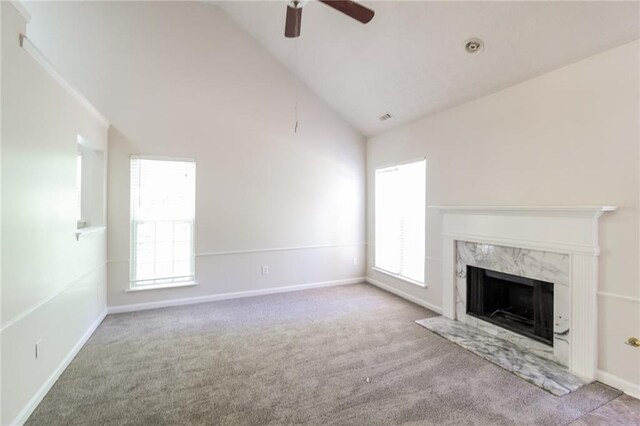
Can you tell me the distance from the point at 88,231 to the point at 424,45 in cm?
405

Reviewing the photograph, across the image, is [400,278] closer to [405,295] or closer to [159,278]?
[405,295]

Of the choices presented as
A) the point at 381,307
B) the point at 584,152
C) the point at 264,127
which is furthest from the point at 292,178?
the point at 584,152

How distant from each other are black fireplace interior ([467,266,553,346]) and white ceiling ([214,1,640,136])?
206 centimetres

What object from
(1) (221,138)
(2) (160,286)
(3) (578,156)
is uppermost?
(1) (221,138)

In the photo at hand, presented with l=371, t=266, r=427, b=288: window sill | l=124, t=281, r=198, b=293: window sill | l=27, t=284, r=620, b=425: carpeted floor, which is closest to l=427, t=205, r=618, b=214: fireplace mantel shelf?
l=371, t=266, r=427, b=288: window sill

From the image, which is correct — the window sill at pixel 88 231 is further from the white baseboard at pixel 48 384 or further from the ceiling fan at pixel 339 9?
the ceiling fan at pixel 339 9

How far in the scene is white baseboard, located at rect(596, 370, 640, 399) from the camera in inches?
85.7

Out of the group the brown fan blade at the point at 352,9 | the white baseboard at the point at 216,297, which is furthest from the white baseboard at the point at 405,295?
the brown fan blade at the point at 352,9

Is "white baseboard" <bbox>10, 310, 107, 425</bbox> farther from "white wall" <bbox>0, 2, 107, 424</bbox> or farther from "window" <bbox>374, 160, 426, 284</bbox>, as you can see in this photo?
"window" <bbox>374, 160, 426, 284</bbox>

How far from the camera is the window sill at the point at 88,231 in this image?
9.34 feet

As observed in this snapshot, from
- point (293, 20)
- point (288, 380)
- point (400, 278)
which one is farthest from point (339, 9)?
point (400, 278)

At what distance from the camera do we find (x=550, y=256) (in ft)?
8.79

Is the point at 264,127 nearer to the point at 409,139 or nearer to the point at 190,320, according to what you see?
the point at 409,139

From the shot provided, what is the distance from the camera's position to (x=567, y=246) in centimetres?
253
